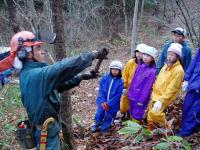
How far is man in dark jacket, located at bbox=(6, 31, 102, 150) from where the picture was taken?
388 cm

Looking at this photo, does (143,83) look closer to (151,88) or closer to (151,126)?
(151,88)

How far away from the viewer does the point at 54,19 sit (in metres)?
5.70

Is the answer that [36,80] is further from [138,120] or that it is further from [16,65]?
[138,120]

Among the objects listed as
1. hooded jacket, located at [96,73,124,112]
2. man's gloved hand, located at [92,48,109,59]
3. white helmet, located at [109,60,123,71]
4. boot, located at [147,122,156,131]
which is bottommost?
boot, located at [147,122,156,131]

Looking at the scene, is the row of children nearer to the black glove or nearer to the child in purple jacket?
the child in purple jacket

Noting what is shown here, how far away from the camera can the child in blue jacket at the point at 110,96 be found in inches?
286

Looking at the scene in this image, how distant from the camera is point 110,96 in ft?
24.1

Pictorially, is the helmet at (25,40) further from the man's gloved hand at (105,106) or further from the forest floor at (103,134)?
the man's gloved hand at (105,106)

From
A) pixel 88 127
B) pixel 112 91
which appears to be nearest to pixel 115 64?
pixel 112 91

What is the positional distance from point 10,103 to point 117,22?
12.4m

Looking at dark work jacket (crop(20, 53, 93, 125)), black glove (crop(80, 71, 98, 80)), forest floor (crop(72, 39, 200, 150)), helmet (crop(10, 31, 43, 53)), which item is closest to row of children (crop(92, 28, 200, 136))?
forest floor (crop(72, 39, 200, 150))

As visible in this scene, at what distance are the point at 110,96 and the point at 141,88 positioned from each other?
2.30ft

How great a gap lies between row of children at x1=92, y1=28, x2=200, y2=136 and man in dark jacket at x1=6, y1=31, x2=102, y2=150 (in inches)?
88.5

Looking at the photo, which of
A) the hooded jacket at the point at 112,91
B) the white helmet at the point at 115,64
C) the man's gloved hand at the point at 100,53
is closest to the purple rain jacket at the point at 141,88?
the hooded jacket at the point at 112,91
